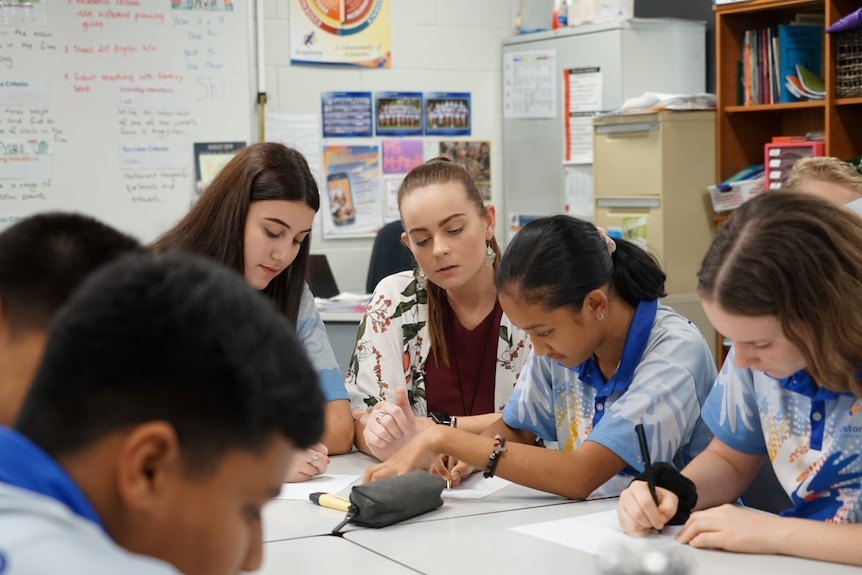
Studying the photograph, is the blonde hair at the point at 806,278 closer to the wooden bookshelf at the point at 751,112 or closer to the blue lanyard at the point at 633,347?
the blue lanyard at the point at 633,347

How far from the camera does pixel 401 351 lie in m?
2.57

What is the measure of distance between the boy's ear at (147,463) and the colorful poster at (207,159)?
158 inches

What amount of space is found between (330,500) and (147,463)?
1.31 meters

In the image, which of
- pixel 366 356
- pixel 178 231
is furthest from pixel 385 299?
pixel 178 231

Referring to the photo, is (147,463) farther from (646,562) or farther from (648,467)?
(648,467)

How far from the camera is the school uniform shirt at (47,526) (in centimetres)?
59

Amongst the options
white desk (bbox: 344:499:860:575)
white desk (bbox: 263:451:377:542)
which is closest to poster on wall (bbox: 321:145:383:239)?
white desk (bbox: 263:451:377:542)

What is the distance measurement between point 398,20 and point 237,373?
482cm

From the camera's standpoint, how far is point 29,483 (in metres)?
0.63

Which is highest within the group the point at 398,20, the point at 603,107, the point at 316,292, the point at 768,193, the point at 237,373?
the point at 398,20

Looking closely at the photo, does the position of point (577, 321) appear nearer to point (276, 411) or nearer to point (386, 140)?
point (276, 411)

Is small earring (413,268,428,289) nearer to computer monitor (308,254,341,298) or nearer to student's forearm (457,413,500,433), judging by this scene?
student's forearm (457,413,500,433)

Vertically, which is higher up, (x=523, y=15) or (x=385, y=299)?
(x=523, y=15)

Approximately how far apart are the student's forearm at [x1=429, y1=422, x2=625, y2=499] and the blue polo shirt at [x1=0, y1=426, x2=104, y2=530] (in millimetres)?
1334
